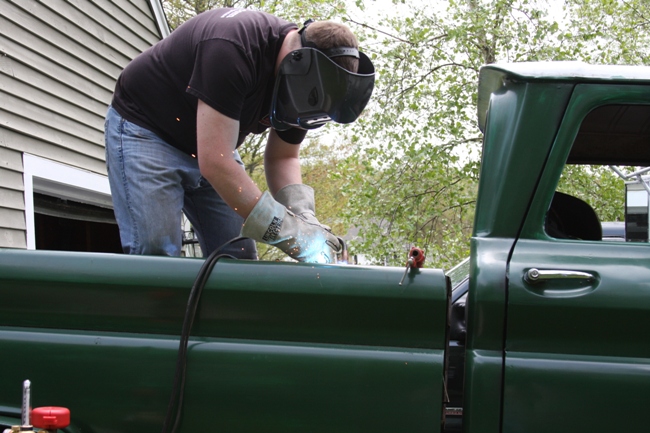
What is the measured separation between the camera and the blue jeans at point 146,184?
97.6 inches

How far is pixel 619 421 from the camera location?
1607mm

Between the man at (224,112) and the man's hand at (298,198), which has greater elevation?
the man at (224,112)

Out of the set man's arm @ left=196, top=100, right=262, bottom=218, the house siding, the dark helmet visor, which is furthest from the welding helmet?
the house siding

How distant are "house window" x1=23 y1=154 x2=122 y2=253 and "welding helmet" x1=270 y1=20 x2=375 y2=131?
3531 millimetres

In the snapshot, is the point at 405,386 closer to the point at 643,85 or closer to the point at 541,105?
the point at 541,105

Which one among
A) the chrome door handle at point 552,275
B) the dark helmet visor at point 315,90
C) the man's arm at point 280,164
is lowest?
the chrome door handle at point 552,275

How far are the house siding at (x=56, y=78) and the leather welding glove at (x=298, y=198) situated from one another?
321 centimetres

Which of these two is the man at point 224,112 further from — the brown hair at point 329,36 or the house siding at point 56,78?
the house siding at point 56,78

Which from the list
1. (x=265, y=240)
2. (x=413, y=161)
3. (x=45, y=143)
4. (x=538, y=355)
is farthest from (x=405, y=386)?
(x=413, y=161)

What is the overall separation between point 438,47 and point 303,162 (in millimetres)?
10776

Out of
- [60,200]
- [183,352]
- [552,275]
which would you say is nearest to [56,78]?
[60,200]

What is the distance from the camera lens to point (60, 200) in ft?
21.4

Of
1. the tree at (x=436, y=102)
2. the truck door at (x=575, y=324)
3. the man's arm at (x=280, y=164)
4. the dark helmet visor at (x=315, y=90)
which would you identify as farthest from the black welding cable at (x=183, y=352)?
the tree at (x=436, y=102)

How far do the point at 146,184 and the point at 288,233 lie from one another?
24.8 inches
